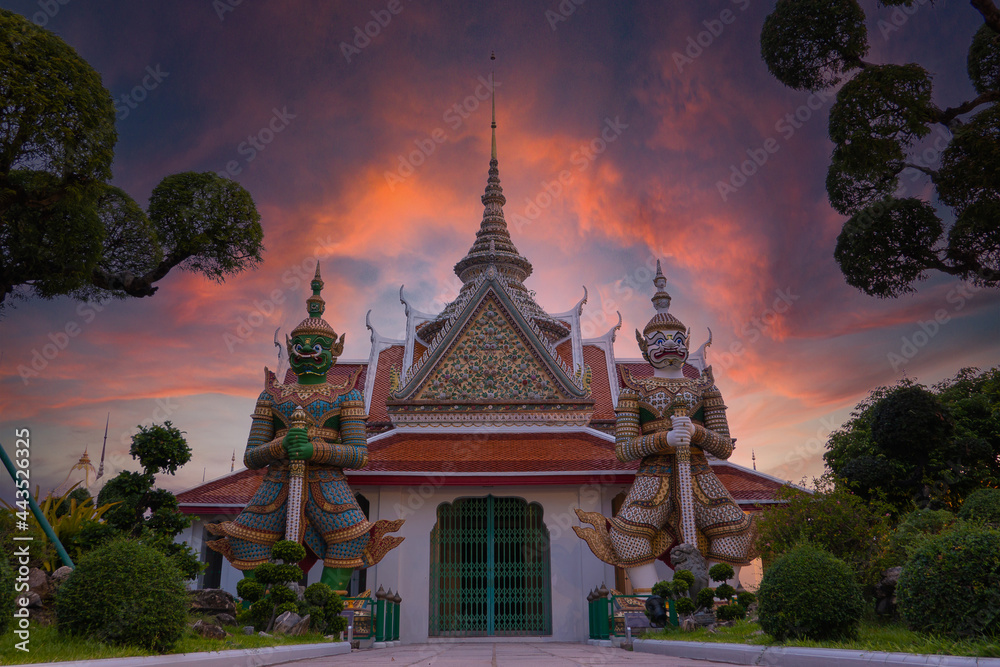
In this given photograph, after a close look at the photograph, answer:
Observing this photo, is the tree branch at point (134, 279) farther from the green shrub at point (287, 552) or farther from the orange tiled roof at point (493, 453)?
the orange tiled roof at point (493, 453)

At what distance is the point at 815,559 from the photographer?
5.09 metres

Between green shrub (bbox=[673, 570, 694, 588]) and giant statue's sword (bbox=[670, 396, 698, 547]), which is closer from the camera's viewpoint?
green shrub (bbox=[673, 570, 694, 588])

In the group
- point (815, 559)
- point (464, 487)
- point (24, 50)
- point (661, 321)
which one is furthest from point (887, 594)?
point (24, 50)

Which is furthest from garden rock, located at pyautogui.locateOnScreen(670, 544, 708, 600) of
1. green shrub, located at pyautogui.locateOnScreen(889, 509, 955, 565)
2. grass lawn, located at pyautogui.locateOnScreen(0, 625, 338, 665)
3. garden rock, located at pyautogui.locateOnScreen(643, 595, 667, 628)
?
grass lawn, located at pyautogui.locateOnScreen(0, 625, 338, 665)

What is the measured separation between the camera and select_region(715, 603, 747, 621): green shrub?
722 centimetres

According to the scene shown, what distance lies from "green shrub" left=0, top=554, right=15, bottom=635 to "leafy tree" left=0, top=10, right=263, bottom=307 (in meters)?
4.06

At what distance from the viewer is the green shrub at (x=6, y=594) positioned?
427 cm

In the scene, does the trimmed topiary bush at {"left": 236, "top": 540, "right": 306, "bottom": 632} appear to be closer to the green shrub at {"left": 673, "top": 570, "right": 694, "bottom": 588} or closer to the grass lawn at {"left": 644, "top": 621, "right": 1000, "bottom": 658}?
the grass lawn at {"left": 644, "top": 621, "right": 1000, "bottom": 658}

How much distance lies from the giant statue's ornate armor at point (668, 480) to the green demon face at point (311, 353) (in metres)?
4.45

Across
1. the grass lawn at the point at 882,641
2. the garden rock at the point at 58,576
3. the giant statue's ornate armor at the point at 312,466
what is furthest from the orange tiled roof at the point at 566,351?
the garden rock at the point at 58,576

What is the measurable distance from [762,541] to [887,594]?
6.19ft

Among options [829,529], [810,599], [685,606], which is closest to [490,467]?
[685,606]

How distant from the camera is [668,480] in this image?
9188mm

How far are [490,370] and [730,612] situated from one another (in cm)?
693
